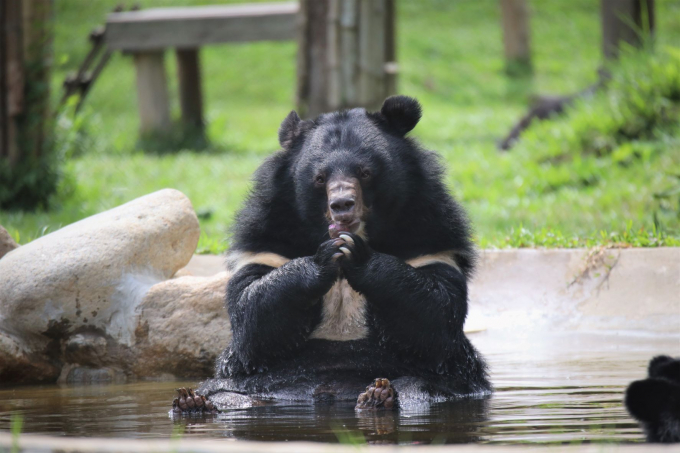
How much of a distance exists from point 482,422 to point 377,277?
84cm

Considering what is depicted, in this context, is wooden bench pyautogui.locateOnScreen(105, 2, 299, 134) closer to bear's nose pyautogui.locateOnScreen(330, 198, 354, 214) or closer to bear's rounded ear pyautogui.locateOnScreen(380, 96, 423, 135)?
bear's rounded ear pyautogui.locateOnScreen(380, 96, 423, 135)

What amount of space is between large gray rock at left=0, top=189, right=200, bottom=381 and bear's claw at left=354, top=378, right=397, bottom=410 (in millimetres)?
1936

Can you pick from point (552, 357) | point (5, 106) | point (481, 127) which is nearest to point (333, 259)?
point (552, 357)

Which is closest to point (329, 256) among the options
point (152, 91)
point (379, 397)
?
point (379, 397)

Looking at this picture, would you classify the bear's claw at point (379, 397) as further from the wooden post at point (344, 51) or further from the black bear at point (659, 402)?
the wooden post at point (344, 51)

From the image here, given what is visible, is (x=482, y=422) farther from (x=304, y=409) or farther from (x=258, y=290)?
(x=258, y=290)

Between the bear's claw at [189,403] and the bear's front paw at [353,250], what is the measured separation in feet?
2.70

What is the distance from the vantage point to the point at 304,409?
384 cm

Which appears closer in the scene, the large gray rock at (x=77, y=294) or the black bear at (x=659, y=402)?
the black bear at (x=659, y=402)

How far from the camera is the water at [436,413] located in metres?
3.11

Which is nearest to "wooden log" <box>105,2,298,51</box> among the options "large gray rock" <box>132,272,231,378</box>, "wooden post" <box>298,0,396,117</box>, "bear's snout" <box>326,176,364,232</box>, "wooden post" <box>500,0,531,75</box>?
"wooden post" <box>298,0,396,117</box>

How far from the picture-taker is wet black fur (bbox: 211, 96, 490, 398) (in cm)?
396

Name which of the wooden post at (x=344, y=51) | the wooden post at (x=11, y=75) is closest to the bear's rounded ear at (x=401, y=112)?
the wooden post at (x=11, y=75)

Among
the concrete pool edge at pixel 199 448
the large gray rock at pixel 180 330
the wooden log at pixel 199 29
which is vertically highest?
the wooden log at pixel 199 29
